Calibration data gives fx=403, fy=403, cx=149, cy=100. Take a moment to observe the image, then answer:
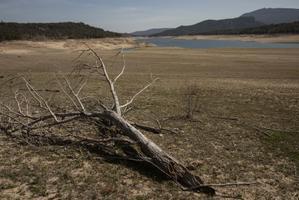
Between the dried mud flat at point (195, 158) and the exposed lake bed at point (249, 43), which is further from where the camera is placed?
the exposed lake bed at point (249, 43)

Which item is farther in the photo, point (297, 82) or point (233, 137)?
point (297, 82)

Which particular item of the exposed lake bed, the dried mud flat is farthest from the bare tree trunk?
the exposed lake bed

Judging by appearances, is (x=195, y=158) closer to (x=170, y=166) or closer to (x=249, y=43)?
(x=170, y=166)

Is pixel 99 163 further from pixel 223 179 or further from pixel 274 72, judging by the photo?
pixel 274 72

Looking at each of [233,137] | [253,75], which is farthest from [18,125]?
[253,75]

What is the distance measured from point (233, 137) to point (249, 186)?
254cm

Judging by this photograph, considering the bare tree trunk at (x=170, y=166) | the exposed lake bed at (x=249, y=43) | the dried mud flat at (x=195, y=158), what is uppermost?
the bare tree trunk at (x=170, y=166)

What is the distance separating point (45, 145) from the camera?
755 centimetres

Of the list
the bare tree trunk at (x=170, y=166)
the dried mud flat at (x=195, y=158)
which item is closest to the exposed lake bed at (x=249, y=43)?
the dried mud flat at (x=195, y=158)

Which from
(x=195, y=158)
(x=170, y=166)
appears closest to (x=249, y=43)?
(x=195, y=158)

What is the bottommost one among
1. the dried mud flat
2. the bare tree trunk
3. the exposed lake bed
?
the exposed lake bed

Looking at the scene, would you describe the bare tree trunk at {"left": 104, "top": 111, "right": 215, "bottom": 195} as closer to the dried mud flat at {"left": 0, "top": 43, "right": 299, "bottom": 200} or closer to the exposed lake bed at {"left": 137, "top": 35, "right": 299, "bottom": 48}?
the dried mud flat at {"left": 0, "top": 43, "right": 299, "bottom": 200}

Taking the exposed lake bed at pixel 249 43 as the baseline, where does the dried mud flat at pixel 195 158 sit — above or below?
above

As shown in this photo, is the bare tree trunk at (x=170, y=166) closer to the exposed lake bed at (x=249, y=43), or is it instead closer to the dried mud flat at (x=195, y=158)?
the dried mud flat at (x=195, y=158)
